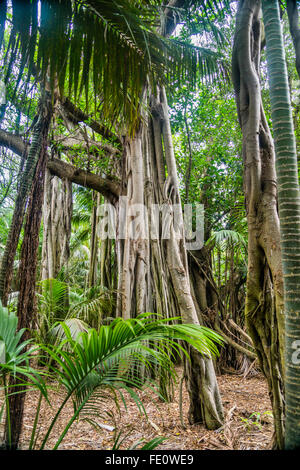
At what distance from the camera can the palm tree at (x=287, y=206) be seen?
128 cm

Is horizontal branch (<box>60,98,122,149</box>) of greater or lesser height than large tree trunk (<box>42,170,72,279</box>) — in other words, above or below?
above

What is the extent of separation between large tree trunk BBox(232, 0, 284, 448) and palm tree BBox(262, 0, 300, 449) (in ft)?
0.80

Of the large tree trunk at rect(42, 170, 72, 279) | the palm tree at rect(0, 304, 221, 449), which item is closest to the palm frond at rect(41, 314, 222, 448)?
Result: the palm tree at rect(0, 304, 221, 449)

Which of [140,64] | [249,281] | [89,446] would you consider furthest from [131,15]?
[89,446]

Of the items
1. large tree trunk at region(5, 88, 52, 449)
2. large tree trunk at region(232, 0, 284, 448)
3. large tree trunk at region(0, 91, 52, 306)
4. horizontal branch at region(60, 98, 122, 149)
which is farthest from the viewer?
horizontal branch at region(60, 98, 122, 149)

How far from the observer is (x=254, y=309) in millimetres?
1820

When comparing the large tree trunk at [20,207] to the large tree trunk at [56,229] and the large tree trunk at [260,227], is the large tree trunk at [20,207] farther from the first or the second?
the large tree trunk at [56,229]

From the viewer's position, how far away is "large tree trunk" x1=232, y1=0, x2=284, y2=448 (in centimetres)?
165

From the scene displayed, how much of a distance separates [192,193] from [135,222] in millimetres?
1698

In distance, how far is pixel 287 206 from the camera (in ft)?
4.66

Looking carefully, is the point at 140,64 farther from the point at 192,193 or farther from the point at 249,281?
the point at 192,193

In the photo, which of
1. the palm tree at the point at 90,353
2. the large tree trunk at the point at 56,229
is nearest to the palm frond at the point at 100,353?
the palm tree at the point at 90,353

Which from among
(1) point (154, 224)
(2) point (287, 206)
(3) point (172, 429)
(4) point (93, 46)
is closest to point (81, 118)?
(1) point (154, 224)

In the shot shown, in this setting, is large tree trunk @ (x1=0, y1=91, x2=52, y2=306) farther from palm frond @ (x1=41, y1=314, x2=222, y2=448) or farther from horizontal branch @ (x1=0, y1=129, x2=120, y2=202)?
horizontal branch @ (x1=0, y1=129, x2=120, y2=202)
